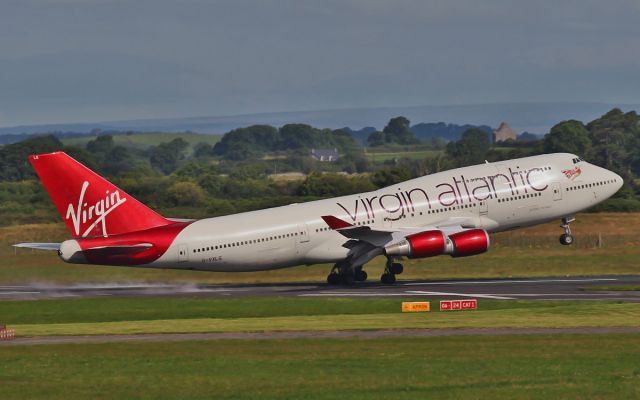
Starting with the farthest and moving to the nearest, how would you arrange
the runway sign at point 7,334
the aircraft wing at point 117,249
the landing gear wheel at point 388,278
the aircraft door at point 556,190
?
the aircraft door at point 556,190
the landing gear wheel at point 388,278
the aircraft wing at point 117,249
the runway sign at point 7,334

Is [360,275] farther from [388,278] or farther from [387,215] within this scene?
[387,215]

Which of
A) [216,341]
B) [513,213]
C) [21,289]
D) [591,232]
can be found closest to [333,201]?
[513,213]

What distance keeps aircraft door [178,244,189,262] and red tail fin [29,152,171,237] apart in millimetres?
2303

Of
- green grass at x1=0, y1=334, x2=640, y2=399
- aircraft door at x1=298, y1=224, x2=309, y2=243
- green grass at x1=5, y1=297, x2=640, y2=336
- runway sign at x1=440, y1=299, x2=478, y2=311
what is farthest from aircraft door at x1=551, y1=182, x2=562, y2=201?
green grass at x1=0, y1=334, x2=640, y2=399

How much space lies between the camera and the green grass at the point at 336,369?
105ft

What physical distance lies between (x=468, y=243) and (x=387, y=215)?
16.2 ft

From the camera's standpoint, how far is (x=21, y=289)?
2717 inches

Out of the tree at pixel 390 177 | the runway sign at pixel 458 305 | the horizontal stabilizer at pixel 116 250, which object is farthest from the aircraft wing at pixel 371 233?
the tree at pixel 390 177

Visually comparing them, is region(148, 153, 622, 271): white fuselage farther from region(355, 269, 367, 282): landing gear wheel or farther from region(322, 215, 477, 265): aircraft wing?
region(355, 269, 367, 282): landing gear wheel

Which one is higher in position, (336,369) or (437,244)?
(437,244)

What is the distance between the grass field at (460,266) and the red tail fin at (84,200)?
929cm

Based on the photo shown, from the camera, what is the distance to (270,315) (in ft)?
173

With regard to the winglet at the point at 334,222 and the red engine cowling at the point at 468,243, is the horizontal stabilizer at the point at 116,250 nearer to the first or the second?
the winglet at the point at 334,222

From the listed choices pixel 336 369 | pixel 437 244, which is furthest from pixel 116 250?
pixel 336 369
